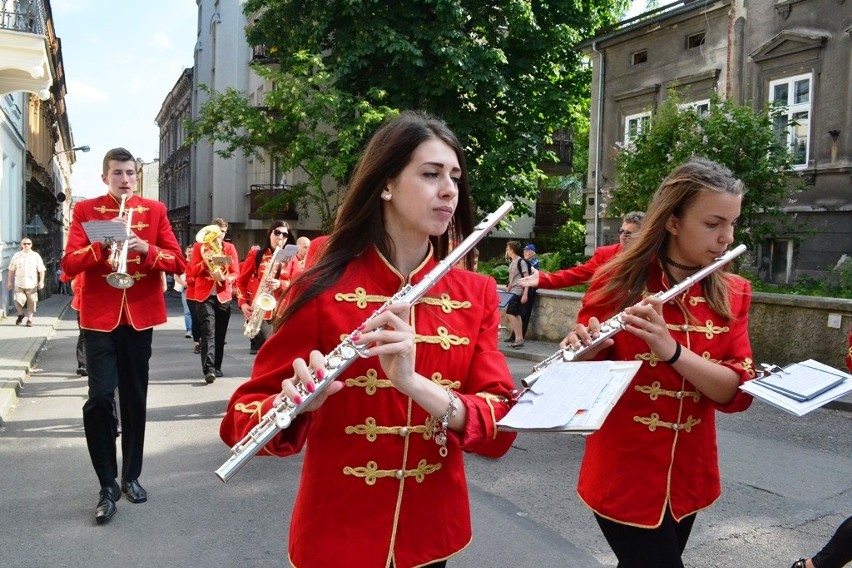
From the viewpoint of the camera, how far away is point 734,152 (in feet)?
42.9

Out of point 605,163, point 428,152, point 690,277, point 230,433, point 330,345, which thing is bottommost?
point 230,433

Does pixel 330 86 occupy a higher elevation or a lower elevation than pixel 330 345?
higher

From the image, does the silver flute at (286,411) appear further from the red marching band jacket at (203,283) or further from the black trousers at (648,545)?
the red marching band jacket at (203,283)

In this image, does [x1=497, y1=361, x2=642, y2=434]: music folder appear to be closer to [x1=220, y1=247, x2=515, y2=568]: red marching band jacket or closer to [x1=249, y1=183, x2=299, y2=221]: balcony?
[x1=220, y1=247, x2=515, y2=568]: red marching band jacket

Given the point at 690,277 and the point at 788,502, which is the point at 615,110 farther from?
the point at 690,277

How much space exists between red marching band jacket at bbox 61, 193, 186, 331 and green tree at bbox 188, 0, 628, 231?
1541 centimetres

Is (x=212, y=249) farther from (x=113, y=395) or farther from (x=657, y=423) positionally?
(x=657, y=423)

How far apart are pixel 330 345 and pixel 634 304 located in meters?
1.17

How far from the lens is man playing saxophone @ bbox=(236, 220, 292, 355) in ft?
29.3

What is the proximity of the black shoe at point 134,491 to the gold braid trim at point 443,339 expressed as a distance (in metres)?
3.85

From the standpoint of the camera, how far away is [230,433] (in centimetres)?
199

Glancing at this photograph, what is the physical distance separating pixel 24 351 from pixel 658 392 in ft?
40.0

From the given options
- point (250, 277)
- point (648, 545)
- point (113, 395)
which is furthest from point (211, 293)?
point (648, 545)

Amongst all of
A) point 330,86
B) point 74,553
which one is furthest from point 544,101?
point 74,553
